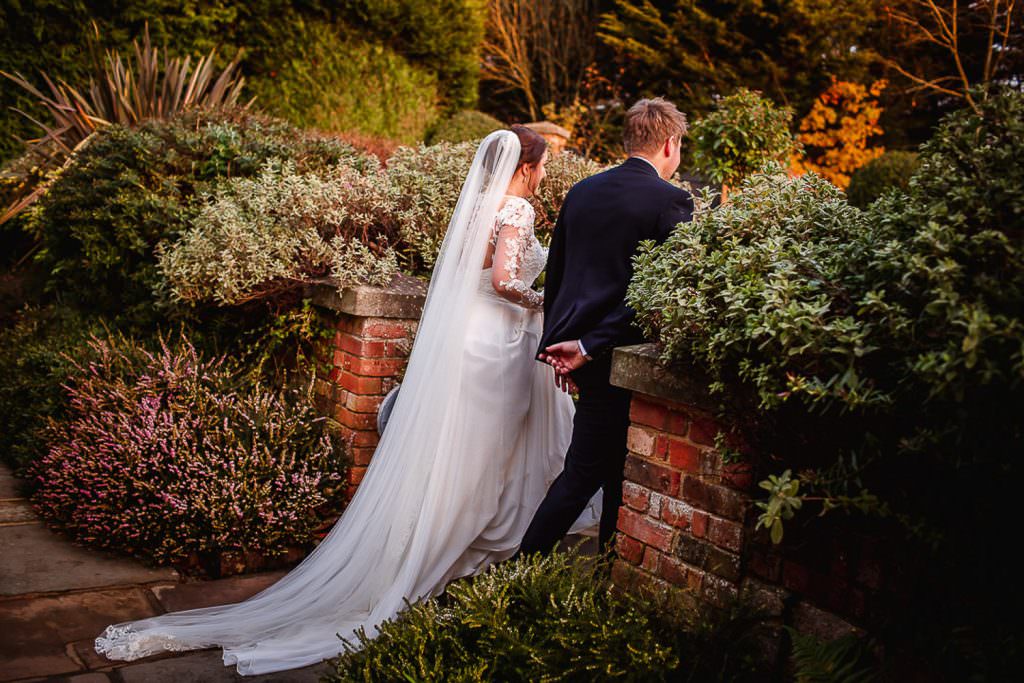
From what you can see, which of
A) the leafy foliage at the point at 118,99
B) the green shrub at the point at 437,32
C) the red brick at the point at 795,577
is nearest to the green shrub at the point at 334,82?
the green shrub at the point at 437,32

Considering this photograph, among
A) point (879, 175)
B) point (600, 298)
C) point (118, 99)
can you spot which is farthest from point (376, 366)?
point (879, 175)

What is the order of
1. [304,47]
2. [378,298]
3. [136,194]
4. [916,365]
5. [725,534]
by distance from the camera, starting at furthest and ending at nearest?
[304,47] < [136,194] < [378,298] < [725,534] < [916,365]

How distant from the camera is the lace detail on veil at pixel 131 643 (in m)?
2.96

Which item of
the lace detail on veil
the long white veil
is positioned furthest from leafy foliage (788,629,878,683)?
the lace detail on veil

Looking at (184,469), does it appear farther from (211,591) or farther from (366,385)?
(366,385)

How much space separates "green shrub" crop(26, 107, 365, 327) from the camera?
5305 mm

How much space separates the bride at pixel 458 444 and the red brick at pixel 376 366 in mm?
483

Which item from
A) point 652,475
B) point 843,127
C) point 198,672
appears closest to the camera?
point 652,475

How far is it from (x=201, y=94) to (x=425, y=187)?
4536 mm

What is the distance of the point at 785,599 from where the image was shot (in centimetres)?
228

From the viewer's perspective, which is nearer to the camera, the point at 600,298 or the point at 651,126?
the point at 600,298

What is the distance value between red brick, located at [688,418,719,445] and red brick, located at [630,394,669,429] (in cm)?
11

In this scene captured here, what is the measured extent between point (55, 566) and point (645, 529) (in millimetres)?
2669

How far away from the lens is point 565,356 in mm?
3170
